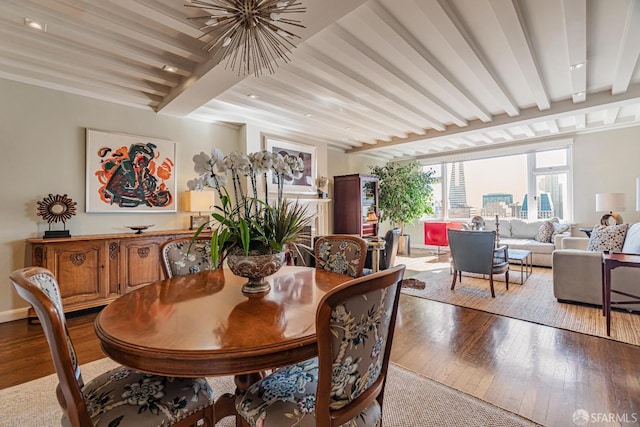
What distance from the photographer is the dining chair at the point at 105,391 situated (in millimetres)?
854

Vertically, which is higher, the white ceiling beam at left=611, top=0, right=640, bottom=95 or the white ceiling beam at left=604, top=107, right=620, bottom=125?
the white ceiling beam at left=604, top=107, right=620, bottom=125

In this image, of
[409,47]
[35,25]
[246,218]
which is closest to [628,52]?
[409,47]

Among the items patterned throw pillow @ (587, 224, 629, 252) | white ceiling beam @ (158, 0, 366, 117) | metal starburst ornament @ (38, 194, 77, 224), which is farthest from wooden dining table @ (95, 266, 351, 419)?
patterned throw pillow @ (587, 224, 629, 252)

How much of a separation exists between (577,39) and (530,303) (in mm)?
2707

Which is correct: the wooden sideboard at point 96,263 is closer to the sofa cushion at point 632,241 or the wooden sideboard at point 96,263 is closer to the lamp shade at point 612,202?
the sofa cushion at point 632,241

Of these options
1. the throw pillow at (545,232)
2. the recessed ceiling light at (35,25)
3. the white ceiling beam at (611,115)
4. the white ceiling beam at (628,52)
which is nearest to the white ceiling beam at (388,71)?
the white ceiling beam at (628,52)

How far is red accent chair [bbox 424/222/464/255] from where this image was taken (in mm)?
6734

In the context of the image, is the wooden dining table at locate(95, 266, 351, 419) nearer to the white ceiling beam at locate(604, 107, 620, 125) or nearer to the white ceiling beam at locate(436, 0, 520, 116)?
the white ceiling beam at locate(436, 0, 520, 116)

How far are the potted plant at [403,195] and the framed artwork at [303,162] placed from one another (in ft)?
6.35

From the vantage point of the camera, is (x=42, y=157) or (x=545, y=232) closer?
(x=42, y=157)

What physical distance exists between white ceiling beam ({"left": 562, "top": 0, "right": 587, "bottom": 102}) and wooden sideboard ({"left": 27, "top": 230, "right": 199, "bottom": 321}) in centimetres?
417

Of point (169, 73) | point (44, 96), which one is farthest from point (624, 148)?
point (44, 96)

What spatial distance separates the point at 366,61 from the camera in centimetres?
283

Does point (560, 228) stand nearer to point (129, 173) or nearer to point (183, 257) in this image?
point (183, 257)
